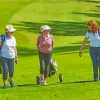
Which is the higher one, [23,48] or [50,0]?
[50,0]

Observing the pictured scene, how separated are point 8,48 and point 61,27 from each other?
26.1 metres

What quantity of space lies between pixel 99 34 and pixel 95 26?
0.46 m

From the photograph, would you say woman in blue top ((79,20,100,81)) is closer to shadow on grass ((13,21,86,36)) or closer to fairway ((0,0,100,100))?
fairway ((0,0,100,100))

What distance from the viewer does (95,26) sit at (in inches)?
590

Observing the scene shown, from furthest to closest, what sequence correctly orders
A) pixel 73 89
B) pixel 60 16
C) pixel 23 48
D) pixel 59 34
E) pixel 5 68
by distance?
pixel 60 16 < pixel 59 34 < pixel 23 48 < pixel 5 68 < pixel 73 89

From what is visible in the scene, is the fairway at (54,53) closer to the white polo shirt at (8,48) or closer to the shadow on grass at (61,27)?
the shadow on grass at (61,27)

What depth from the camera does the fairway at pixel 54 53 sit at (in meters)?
13.4

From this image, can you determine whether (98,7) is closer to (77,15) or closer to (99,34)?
(77,15)

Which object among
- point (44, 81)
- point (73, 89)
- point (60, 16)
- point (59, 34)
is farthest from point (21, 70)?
point (60, 16)

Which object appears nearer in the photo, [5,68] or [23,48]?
[5,68]

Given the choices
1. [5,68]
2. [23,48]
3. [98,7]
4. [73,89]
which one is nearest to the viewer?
[73,89]

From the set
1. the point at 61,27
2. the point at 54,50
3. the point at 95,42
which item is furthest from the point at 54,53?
the point at 61,27

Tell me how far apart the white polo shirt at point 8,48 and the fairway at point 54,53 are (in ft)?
3.21

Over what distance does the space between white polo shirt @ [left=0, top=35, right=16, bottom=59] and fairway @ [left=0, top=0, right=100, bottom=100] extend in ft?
3.21
